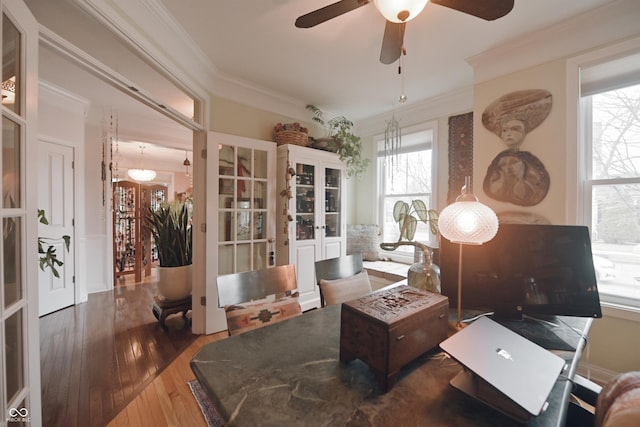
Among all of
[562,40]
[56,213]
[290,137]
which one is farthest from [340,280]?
[56,213]

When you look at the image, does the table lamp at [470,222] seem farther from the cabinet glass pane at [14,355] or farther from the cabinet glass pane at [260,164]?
the cabinet glass pane at [260,164]

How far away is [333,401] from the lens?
0.66 m

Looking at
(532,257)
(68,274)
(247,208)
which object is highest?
(247,208)

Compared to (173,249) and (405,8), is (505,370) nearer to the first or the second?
(405,8)

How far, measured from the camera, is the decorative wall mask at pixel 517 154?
6.47 feet

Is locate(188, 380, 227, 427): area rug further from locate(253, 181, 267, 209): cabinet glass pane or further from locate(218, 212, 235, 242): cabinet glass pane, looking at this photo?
locate(253, 181, 267, 209): cabinet glass pane

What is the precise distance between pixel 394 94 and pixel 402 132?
0.57 m

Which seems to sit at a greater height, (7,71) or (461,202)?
(7,71)

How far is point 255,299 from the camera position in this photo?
1396 millimetres

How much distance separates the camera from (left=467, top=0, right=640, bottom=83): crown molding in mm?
1639

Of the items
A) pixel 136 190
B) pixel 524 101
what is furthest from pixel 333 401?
pixel 136 190

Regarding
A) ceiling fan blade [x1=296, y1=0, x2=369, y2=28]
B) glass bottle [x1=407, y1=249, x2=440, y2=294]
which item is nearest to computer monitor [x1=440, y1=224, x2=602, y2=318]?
glass bottle [x1=407, y1=249, x2=440, y2=294]

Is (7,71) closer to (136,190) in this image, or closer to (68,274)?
(68,274)

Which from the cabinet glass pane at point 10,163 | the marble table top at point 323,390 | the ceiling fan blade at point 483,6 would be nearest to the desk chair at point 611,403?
the marble table top at point 323,390
